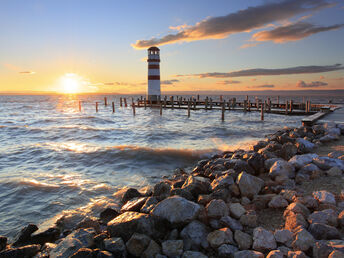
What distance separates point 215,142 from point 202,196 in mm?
9187

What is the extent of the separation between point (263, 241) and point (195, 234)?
94cm

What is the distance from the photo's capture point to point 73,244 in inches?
131

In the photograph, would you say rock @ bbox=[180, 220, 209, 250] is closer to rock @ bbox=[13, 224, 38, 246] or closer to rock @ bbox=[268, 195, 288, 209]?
rock @ bbox=[268, 195, 288, 209]

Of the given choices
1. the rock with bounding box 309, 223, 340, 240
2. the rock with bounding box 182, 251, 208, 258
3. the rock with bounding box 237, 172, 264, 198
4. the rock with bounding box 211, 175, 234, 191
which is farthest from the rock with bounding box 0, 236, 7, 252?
the rock with bounding box 309, 223, 340, 240

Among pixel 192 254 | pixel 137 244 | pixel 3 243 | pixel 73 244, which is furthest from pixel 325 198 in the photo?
pixel 3 243

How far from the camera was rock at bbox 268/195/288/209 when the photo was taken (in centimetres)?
387

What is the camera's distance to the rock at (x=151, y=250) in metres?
3.11

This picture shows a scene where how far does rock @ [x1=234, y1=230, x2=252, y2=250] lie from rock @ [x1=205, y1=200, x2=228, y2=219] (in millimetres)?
450

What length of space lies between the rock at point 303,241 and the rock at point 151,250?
70.2 inches

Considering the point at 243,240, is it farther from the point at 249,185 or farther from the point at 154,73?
the point at 154,73

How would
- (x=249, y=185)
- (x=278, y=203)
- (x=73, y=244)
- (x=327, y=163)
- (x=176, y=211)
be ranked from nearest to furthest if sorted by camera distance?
(x=73, y=244) → (x=176, y=211) → (x=278, y=203) → (x=249, y=185) → (x=327, y=163)

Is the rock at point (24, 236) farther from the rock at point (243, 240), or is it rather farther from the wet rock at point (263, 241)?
the wet rock at point (263, 241)

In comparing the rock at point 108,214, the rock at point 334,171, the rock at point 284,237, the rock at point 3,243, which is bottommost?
the rock at point 3,243

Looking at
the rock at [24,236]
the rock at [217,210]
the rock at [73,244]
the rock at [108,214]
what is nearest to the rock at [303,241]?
the rock at [217,210]
